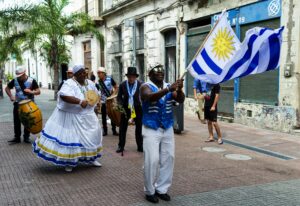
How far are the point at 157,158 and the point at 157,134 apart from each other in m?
0.29

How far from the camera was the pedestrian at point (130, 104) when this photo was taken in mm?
7480

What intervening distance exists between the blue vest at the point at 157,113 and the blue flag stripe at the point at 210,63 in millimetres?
664

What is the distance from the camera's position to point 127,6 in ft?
64.2

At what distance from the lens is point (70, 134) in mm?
5934

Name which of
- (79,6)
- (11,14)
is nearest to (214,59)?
(11,14)

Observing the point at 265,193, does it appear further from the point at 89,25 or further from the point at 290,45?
the point at 89,25

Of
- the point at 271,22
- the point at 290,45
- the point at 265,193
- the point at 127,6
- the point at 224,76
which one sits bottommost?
the point at 265,193

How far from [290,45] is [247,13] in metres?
2.08

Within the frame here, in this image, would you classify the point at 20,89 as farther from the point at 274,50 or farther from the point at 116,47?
the point at 116,47

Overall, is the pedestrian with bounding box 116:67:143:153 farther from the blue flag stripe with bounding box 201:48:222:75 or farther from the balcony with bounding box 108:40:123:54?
the balcony with bounding box 108:40:123:54

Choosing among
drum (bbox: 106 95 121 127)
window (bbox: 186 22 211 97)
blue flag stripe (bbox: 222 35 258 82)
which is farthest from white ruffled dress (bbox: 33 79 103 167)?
window (bbox: 186 22 211 97)


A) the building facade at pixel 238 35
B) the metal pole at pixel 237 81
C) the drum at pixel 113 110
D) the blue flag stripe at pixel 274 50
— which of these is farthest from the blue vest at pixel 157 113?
the metal pole at pixel 237 81

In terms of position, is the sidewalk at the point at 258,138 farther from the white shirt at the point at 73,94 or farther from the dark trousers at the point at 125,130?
the white shirt at the point at 73,94

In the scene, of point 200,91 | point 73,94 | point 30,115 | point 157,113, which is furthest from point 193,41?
point 157,113
